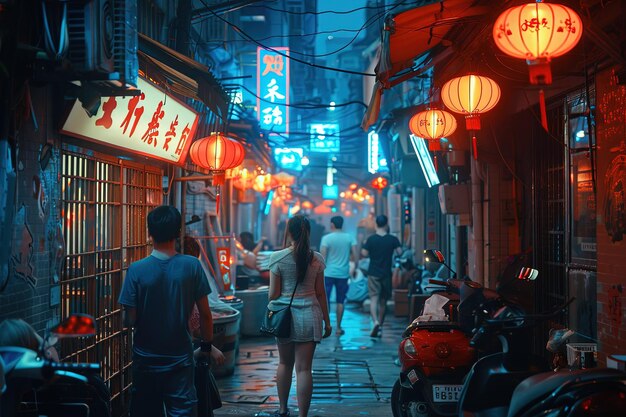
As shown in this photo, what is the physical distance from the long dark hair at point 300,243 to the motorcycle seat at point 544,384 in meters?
3.32

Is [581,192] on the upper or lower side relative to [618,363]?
upper

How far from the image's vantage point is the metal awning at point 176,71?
7.90 m

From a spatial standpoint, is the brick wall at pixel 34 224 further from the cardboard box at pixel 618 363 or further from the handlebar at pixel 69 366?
→ the cardboard box at pixel 618 363

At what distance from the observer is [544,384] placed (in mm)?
4535

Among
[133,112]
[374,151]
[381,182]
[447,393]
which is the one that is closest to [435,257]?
[447,393]

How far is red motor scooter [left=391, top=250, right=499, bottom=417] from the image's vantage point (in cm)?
673

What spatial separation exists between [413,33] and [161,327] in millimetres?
5580

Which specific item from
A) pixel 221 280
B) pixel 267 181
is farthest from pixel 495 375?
pixel 267 181

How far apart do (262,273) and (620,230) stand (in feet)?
39.5

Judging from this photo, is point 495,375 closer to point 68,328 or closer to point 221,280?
point 68,328

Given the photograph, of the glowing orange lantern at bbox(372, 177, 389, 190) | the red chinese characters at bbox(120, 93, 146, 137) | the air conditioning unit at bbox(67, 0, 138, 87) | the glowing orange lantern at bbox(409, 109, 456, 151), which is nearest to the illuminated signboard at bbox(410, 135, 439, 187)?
the glowing orange lantern at bbox(409, 109, 456, 151)

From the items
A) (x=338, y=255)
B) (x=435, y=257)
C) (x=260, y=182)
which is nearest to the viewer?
(x=435, y=257)

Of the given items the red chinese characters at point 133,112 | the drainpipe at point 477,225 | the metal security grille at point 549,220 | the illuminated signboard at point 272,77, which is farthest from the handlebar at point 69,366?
the illuminated signboard at point 272,77

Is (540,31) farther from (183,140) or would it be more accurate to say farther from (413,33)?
(183,140)
